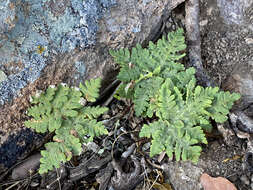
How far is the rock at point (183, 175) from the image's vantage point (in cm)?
291

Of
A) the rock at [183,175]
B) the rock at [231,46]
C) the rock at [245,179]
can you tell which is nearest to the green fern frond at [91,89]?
the rock at [183,175]

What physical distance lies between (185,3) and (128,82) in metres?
1.44

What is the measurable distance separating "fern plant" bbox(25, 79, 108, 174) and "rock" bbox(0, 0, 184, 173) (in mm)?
168

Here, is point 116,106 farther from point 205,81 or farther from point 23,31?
point 23,31

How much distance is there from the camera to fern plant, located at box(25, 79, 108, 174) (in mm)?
2861

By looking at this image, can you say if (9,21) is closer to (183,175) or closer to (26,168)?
(26,168)

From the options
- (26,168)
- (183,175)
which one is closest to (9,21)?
(26,168)

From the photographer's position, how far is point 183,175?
2.97 m

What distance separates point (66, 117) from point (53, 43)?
2.62 feet

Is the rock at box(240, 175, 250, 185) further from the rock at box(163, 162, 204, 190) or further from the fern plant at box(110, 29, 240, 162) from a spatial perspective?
the fern plant at box(110, 29, 240, 162)

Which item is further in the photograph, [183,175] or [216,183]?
[183,175]

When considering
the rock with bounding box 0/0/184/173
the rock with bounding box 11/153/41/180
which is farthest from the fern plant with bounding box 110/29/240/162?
the rock with bounding box 11/153/41/180

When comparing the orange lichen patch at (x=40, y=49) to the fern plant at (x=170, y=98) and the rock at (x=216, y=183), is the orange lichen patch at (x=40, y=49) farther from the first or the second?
the rock at (x=216, y=183)

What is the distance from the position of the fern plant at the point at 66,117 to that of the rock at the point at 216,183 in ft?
3.72
